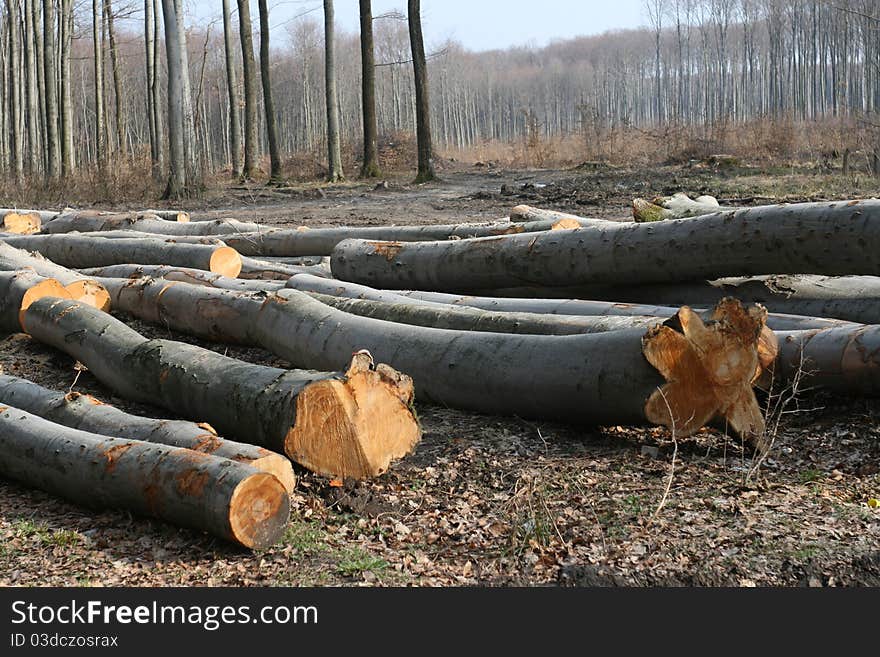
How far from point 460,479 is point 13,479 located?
2210 millimetres

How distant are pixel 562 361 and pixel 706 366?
0.72 m

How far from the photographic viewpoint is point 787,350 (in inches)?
193

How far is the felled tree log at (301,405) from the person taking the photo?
421 centimetres

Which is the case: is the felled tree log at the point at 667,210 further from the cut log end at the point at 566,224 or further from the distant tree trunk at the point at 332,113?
the distant tree trunk at the point at 332,113

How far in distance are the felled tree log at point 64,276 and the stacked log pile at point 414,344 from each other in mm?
25

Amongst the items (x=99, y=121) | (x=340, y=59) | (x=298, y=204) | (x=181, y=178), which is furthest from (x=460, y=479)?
(x=340, y=59)

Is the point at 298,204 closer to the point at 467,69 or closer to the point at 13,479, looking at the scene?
the point at 13,479

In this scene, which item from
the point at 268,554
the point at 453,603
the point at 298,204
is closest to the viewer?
the point at 453,603

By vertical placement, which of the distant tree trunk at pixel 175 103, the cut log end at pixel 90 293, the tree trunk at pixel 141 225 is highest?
the distant tree trunk at pixel 175 103

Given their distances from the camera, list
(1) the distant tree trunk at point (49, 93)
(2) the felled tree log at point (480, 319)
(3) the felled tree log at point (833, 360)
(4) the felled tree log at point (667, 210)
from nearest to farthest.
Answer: (3) the felled tree log at point (833, 360) < (2) the felled tree log at point (480, 319) < (4) the felled tree log at point (667, 210) < (1) the distant tree trunk at point (49, 93)

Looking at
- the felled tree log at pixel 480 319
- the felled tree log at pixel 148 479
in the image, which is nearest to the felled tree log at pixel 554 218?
the felled tree log at pixel 480 319

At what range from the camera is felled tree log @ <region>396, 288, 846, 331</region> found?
5.37 m

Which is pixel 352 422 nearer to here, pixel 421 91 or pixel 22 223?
pixel 22 223

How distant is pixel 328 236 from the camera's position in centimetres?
955
